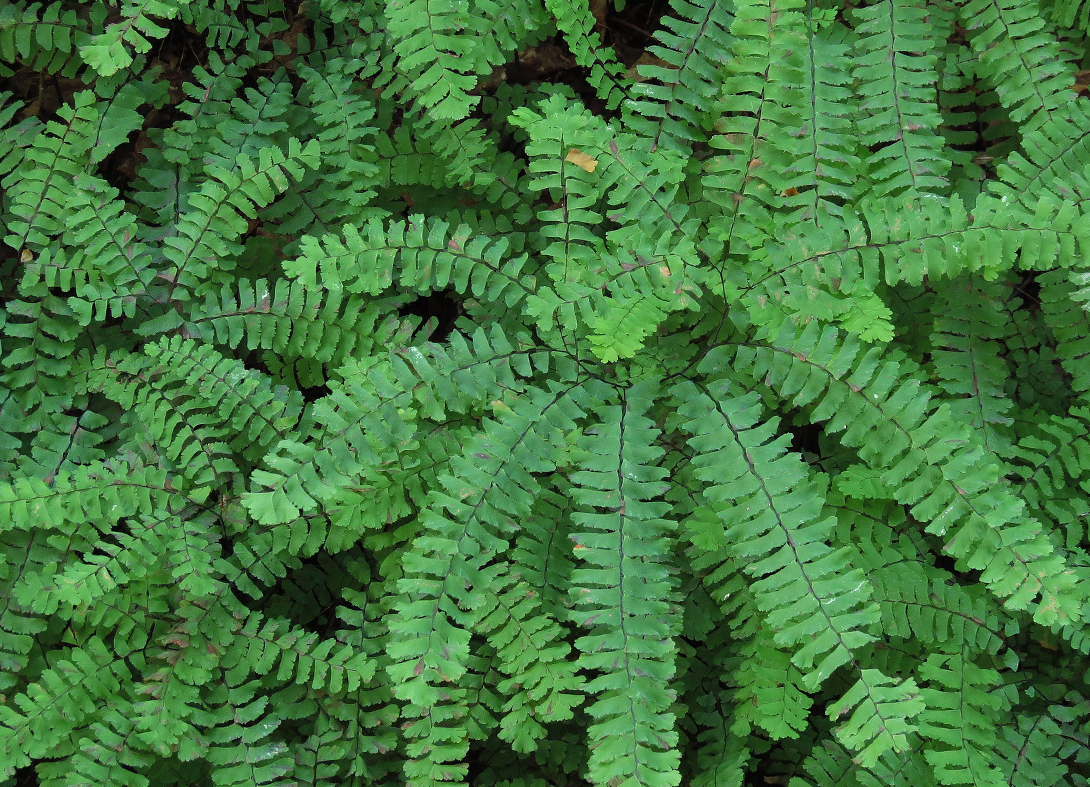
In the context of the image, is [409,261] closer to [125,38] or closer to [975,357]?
[125,38]

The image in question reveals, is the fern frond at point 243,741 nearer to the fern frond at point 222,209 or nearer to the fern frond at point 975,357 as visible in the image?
the fern frond at point 222,209

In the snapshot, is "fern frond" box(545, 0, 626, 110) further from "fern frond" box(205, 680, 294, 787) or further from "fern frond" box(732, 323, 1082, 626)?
"fern frond" box(205, 680, 294, 787)

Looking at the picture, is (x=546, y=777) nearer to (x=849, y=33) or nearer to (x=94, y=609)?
(x=94, y=609)

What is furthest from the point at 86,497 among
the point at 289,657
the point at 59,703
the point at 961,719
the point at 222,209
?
the point at 961,719

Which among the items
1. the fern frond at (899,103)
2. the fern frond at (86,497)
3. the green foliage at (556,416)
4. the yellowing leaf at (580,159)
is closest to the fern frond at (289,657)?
the green foliage at (556,416)

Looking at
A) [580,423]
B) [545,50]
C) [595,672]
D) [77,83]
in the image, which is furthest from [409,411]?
[77,83]
